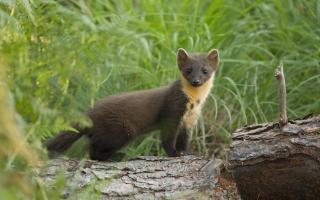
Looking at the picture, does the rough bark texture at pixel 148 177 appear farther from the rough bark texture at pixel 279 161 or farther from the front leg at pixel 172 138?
the front leg at pixel 172 138

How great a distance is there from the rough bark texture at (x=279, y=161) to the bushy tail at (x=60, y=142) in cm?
170

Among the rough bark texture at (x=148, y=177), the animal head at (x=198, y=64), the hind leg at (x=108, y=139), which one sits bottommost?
the rough bark texture at (x=148, y=177)

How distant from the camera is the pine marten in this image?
584 centimetres

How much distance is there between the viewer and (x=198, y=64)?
662 cm

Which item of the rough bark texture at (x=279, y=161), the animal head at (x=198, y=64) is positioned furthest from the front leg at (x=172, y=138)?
the rough bark texture at (x=279, y=161)

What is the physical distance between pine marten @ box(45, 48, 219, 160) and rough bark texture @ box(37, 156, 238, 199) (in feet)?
2.94

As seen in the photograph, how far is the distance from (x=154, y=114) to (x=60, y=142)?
956mm

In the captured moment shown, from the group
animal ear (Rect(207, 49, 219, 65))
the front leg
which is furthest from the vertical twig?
animal ear (Rect(207, 49, 219, 65))

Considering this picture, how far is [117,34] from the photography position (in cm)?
695

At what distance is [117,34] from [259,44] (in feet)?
5.53

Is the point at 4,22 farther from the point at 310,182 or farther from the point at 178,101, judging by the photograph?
A: the point at 178,101

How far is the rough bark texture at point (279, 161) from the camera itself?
4484mm

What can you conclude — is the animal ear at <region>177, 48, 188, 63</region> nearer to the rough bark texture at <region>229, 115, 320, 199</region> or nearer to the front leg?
the front leg

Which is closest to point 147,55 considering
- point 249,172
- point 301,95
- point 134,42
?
point 134,42
